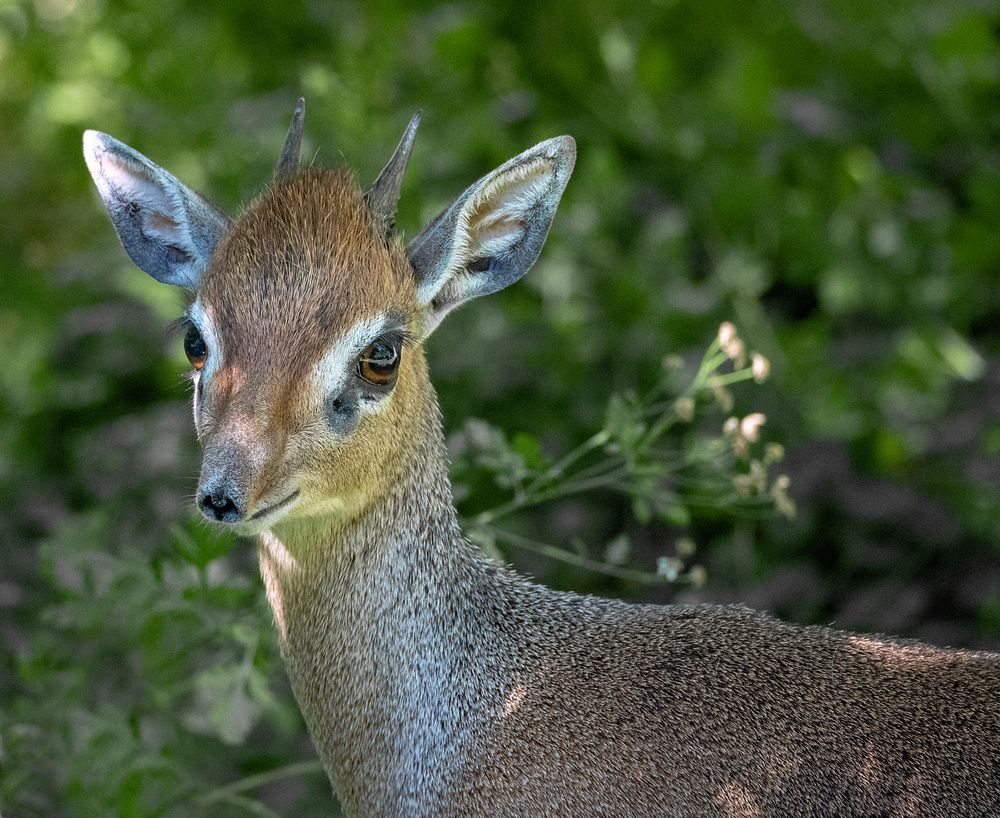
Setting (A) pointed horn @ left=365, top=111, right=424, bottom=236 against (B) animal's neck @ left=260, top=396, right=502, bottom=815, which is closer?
(B) animal's neck @ left=260, top=396, right=502, bottom=815

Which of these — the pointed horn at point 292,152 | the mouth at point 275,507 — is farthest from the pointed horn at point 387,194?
the mouth at point 275,507

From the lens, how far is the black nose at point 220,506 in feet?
9.09

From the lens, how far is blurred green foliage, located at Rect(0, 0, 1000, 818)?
4.61 m

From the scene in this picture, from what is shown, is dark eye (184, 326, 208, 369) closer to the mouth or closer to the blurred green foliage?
the mouth

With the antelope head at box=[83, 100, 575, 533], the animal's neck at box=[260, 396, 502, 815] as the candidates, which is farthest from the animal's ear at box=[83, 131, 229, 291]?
the animal's neck at box=[260, 396, 502, 815]

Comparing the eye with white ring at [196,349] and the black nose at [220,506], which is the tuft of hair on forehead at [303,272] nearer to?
the eye with white ring at [196,349]

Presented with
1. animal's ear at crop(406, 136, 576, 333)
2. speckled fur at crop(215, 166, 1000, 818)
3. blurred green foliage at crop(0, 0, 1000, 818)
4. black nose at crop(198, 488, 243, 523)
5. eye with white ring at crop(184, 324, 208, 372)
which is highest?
eye with white ring at crop(184, 324, 208, 372)

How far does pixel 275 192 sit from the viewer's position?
3.34 m

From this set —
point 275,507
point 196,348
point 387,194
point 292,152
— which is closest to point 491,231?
point 387,194

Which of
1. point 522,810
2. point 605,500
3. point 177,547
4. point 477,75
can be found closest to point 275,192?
point 177,547

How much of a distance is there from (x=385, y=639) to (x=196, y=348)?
79 cm

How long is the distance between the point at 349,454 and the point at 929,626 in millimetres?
2689

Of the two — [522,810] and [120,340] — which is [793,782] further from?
[120,340]

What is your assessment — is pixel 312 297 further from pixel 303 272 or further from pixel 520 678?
pixel 520 678
